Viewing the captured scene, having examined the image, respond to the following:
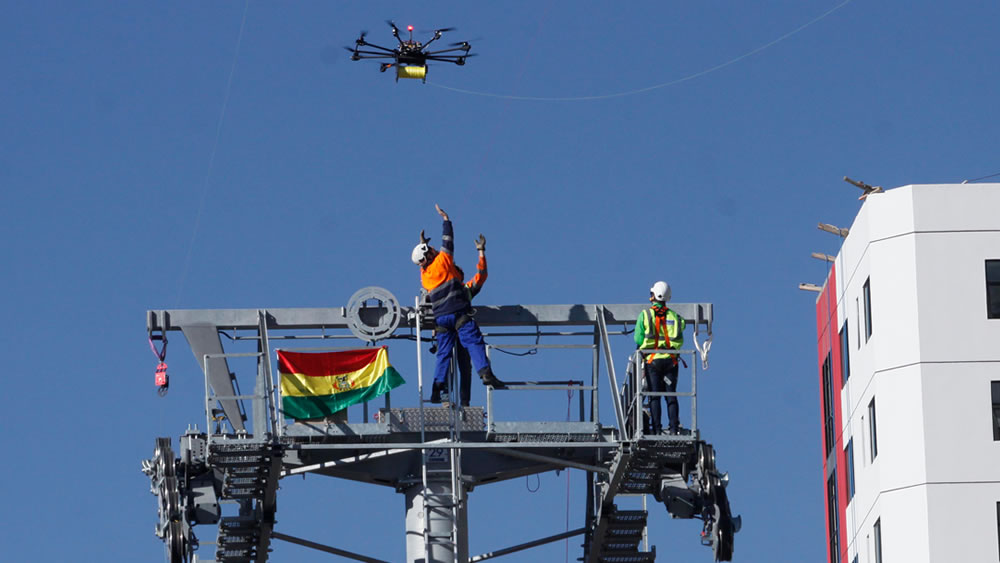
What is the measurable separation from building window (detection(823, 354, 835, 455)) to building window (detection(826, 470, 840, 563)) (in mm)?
913

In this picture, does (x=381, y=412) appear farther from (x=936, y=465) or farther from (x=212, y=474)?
(x=936, y=465)

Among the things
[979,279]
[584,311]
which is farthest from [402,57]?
[584,311]

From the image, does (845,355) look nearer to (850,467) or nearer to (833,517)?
(850,467)

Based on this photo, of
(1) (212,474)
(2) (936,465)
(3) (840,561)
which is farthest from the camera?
(3) (840,561)

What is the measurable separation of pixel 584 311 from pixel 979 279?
748 inches

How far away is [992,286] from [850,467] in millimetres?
7155

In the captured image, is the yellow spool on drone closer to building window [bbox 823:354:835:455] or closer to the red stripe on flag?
building window [bbox 823:354:835:455]

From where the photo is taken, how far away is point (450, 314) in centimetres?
4400

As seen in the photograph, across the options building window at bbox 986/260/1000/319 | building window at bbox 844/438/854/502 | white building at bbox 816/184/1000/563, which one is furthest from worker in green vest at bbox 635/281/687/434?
building window at bbox 844/438/854/502

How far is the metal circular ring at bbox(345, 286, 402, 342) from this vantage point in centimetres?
4419

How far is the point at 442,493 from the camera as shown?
43.6m

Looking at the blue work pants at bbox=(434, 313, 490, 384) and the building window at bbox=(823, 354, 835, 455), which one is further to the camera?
the building window at bbox=(823, 354, 835, 455)

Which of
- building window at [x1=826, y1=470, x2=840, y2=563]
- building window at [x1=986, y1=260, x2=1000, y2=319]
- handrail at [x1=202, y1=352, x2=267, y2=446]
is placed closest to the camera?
handrail at [x1=202, y1=352, x2=267, y2=446]

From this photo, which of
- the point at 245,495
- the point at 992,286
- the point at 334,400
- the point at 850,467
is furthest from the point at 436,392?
the point at 850,467
